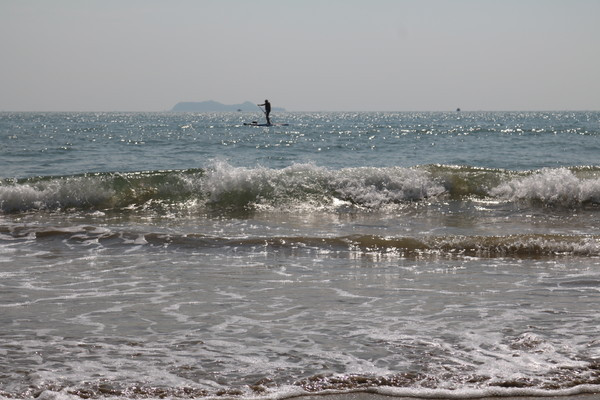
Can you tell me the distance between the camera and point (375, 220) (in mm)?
14703

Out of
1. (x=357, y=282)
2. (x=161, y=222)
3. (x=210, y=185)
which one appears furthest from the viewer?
(x=210, y=185)

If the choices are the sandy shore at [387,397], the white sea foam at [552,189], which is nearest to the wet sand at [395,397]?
the sandy shore at [387,397]

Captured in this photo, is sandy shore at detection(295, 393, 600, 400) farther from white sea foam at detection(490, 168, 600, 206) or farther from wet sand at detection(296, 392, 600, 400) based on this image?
white sea foam at detection(490, 168, 600, 206)

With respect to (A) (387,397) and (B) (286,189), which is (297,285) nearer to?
(A) (387,397)

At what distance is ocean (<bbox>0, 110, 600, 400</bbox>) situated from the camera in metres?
5.29

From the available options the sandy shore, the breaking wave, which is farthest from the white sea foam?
the sandy shore

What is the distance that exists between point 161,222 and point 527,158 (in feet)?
71.1

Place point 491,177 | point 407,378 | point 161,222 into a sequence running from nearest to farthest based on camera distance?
point 407,378 < point 161,222 < point 491,177

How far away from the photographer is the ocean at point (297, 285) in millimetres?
5289

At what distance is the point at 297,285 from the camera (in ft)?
27.4

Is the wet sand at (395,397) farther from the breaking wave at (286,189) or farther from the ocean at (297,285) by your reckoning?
the breaking wave at (286,189)

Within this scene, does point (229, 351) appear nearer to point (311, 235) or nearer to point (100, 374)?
point (100, 374)

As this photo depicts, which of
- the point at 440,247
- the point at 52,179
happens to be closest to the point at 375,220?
the point at 440,247

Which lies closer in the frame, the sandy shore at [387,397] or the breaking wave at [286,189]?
the sandy shore at [387,397]
